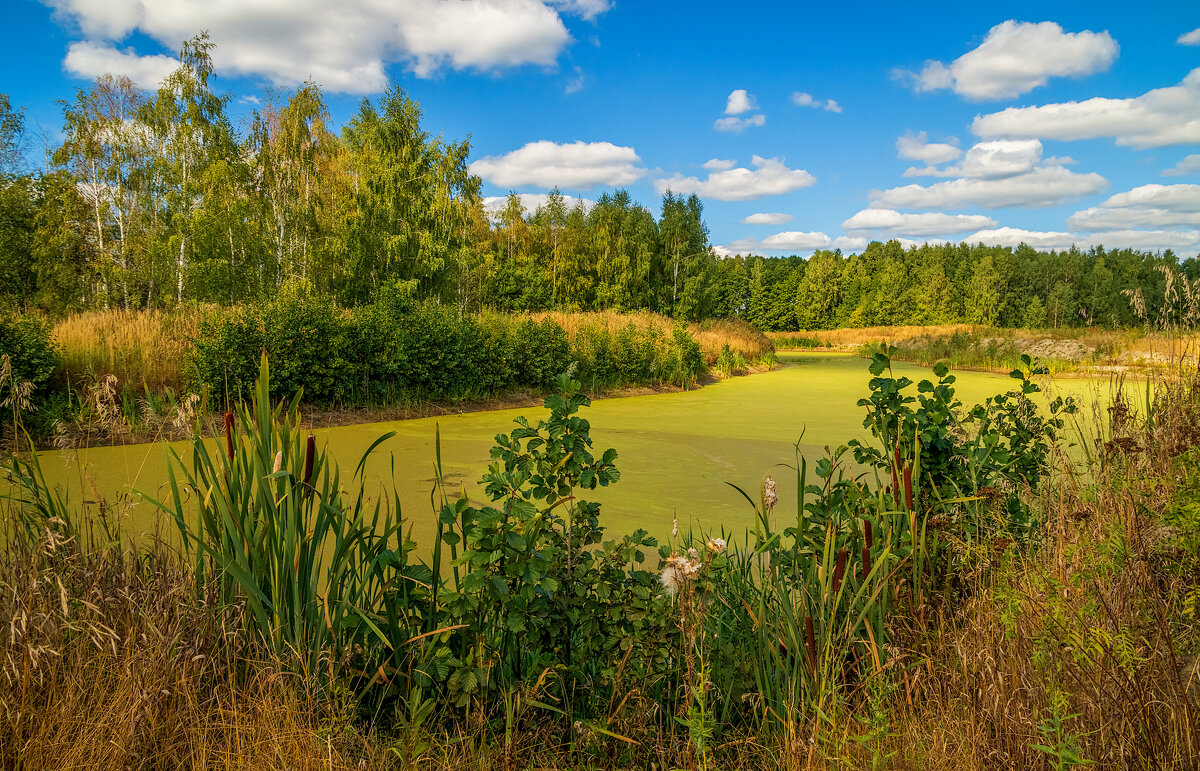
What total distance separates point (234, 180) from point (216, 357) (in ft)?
35.6

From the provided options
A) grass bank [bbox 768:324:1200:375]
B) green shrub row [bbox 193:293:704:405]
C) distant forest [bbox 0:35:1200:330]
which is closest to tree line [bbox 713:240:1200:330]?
grass bank [bbox 768:324:1200:375]

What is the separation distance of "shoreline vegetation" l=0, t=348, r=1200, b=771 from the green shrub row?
451 cm

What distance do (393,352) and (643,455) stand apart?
367cm

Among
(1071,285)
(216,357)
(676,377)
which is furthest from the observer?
(1071,285)

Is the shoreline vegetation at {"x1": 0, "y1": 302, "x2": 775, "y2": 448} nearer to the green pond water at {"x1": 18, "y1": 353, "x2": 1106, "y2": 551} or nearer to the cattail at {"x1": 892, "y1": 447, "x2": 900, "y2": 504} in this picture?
the green pond water at {"x1": 18, "y1": 353, "x2": 1106, "y2": 551}

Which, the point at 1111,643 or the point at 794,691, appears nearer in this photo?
the point at 1111,643

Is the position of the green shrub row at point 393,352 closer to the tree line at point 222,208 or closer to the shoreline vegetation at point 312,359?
the shoreline vegetation at point 312,359

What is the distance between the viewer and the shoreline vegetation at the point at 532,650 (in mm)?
1156

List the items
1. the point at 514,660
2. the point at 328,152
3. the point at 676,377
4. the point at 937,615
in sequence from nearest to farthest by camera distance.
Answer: the point at 514,660 < the point at 937,615 < the point at 676,377 < the point at 328,152

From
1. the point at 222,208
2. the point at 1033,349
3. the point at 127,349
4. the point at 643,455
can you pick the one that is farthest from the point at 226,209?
the point at 1033,349

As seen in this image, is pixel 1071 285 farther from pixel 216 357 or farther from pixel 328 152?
pixel 216 357

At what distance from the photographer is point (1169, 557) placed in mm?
1610

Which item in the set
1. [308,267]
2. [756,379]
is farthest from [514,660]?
[308,267]

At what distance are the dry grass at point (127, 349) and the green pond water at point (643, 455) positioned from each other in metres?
1.41
